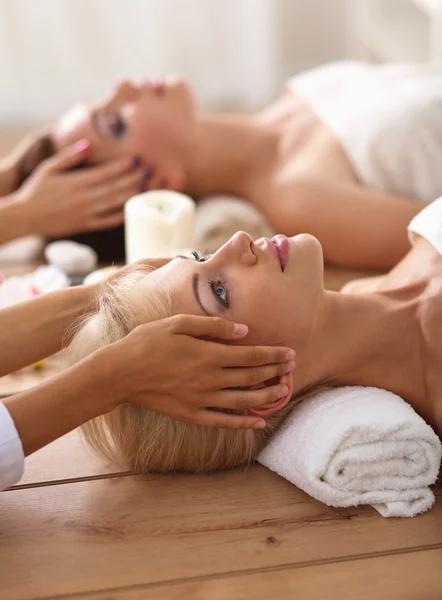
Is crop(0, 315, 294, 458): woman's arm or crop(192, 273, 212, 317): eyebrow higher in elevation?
crop(192, 273, 212, 317): eyebrow

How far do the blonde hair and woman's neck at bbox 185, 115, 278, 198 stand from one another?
0.99 m

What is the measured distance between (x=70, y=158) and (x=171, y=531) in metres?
1.25

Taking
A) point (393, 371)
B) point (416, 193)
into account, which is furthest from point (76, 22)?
point (393, 371)

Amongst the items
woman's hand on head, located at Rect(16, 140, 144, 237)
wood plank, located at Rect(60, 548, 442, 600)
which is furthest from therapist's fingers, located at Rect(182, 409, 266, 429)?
woman's hand on head, located at Rect(16, 140, 144, 237)

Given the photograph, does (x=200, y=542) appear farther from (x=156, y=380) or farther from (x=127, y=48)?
(x=127, y=48)

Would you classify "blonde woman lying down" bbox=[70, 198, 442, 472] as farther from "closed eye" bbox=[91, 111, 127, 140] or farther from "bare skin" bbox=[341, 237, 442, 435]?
"closed eye" bbox=[91, 111, 127, 140]

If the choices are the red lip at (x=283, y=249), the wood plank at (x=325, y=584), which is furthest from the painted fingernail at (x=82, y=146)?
the wood plank at (x=325, y=584)

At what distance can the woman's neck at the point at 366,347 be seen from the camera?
1465 millimetres

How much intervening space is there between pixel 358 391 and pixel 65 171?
3.96ft

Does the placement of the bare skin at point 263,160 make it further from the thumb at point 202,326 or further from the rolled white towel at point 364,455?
the thumb at point 202,326

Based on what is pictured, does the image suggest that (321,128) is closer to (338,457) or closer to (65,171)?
(65,171)

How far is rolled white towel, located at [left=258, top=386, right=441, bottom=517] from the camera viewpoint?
137cm

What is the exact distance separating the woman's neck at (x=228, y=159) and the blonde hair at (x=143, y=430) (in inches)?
39.1

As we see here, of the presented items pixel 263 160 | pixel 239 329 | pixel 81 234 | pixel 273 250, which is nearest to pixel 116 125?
pixel 81 234
